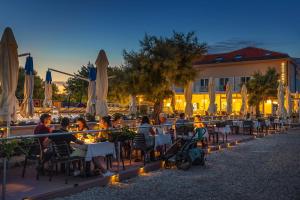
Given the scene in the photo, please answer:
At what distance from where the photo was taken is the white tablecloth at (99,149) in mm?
8000

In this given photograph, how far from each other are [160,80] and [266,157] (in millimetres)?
8371

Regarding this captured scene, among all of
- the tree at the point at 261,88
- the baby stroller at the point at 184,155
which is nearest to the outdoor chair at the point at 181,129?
the baby stroller at the point at 184,155

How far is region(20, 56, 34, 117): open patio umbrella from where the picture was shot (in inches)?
499

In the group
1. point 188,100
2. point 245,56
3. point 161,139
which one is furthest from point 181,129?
point 245,56

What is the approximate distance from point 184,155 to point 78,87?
5501cm

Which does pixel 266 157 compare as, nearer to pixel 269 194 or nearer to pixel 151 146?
pixel 151 146

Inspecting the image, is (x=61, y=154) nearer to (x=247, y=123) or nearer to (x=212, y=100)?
(x=247, y=123)

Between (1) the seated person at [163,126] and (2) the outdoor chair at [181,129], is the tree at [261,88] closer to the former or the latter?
(1) the seated person at [163,126]

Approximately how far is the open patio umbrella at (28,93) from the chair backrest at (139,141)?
482 cm

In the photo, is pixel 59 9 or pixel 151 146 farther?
pixel 59 9

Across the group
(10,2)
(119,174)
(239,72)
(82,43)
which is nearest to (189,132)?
(119,174)

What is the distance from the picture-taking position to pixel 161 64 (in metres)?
18.8

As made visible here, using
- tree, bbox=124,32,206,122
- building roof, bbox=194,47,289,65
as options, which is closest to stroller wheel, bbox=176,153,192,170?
tree, bbox=124,32,206,122

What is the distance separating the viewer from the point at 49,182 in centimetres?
761
